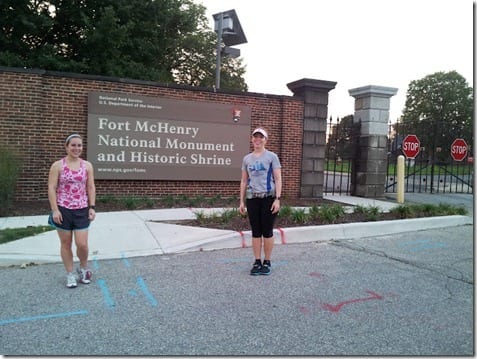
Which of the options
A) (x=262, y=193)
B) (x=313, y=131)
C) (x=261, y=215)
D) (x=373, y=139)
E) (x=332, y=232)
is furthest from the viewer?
(x=373, y=139)

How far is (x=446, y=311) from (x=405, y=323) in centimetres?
59

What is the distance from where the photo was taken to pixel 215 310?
3926 millimetres

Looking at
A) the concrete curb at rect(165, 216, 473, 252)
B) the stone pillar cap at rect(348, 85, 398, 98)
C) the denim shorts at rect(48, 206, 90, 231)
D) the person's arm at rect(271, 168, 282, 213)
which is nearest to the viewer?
the denim shorts at rect(48, 206, 90, 231)

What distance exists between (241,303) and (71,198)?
2.10 metres

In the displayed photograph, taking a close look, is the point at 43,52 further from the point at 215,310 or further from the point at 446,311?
the point at 446,311

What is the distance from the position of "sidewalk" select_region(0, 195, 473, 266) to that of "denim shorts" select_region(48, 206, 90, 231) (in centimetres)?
130

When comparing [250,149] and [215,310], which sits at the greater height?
[250,149]

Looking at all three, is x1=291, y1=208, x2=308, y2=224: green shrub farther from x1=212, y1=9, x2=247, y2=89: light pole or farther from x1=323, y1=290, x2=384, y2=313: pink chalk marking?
x1=212, y1=9, x2=247, y2=89: light pole

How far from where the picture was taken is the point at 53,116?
924 cm

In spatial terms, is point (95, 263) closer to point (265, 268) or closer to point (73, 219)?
point (73, 219)

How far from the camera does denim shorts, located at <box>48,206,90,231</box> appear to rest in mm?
4418

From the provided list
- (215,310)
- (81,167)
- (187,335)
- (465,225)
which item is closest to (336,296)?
(215,310)

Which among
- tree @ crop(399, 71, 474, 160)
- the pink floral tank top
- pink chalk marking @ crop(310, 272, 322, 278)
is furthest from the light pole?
tree @ crop(399, 71, 474, 160)

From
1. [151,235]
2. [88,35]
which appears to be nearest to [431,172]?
[151,235]
